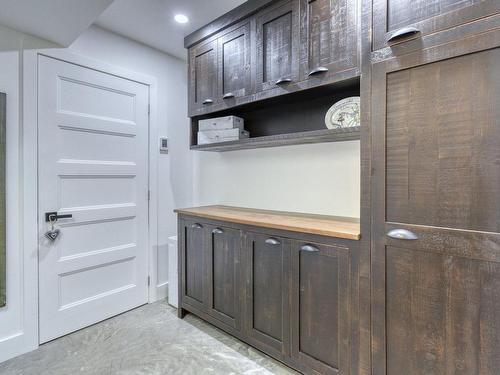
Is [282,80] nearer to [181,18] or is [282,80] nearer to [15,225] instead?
[181,18]

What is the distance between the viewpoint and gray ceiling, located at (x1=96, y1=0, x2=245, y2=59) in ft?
6.67

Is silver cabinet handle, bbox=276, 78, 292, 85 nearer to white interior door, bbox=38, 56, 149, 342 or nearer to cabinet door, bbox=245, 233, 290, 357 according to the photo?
cabinet door, bbox=245, 233, 290, 357

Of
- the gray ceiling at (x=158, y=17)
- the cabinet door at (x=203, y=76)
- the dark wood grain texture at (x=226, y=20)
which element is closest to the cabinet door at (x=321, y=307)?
the cabinet door at (x=203, y=76)

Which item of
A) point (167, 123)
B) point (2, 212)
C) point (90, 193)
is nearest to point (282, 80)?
point (167, 123)

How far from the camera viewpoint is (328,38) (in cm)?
157

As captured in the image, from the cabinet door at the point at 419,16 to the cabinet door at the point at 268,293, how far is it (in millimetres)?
1204

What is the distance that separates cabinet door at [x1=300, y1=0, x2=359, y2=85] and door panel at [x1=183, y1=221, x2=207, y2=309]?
1407 millimetres

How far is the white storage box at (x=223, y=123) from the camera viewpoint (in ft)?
7.41

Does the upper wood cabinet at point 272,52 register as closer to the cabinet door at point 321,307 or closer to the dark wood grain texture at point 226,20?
the dark wood grain texture at point 226,20

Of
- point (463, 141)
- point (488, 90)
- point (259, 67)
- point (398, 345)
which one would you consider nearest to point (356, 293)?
point (398, 345)

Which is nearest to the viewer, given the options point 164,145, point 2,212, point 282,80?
point 282,80

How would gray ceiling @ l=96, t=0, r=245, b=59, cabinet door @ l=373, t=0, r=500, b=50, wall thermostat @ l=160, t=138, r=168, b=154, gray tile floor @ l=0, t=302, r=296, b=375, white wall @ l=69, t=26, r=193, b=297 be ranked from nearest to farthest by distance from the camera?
cabinet door @ l=373, t=0, r=500, b=50 < gray tile floor @ l=0, t=302, r=296, b=375 < gray ceiling @ l=96, t=0, r=245, b=59 < white wall @ l=69, t=26, r=193, b=297 < wall thermostat @ l=160, t=138, r=168, b=154

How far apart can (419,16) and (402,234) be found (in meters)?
0.97

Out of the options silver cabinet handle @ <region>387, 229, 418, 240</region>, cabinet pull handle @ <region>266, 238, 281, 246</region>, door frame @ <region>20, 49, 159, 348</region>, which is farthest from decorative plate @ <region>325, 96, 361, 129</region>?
door frame @ <region>20, 49, 159, 348</region>
